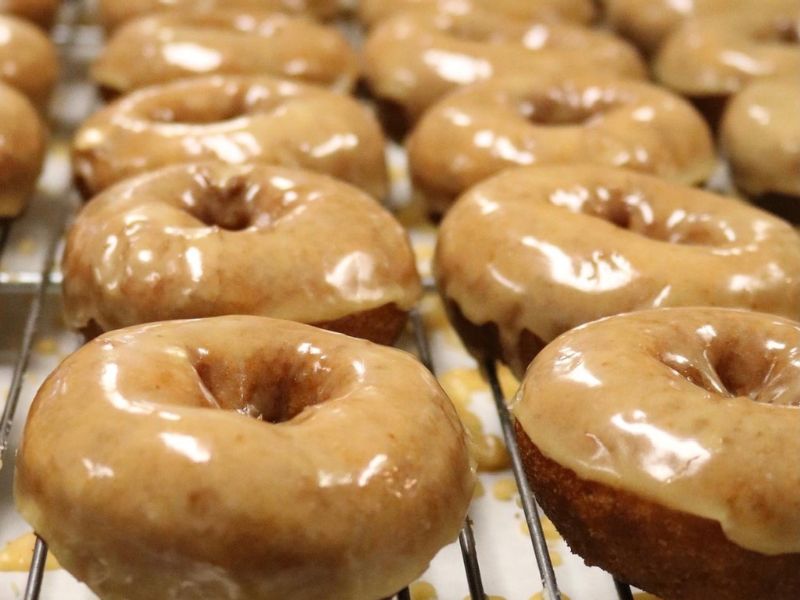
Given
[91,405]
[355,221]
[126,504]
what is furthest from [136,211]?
[126,504]

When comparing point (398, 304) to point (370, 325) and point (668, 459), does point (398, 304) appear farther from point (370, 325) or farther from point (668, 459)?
point (668, 459)

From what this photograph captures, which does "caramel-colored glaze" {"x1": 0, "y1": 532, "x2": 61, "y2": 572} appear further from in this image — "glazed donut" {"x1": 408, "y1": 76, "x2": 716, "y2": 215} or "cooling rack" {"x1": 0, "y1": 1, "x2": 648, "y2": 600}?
"glazed donut" {"x1": 408, "y1": 76, "x2": 716, "y2": 215}

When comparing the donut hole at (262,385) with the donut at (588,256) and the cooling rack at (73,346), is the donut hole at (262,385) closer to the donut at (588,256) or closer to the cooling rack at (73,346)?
the cooling rack at (73,346)

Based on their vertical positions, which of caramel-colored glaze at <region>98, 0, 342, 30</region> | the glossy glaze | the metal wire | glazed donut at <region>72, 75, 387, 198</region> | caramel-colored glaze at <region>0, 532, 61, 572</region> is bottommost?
caramel-colored glaze at <region>0, 532, 61, 572</region>

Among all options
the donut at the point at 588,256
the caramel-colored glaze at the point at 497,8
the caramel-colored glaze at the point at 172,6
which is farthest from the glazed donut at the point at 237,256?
the caramel-colored glaze at the point at 497,8

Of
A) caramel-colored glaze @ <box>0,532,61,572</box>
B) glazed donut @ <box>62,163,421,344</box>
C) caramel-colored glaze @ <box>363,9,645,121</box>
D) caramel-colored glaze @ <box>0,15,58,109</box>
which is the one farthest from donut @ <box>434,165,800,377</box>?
caramel-colored glaze @ <box>0,15,58,109</box>

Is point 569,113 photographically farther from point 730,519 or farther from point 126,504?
point 126,504
